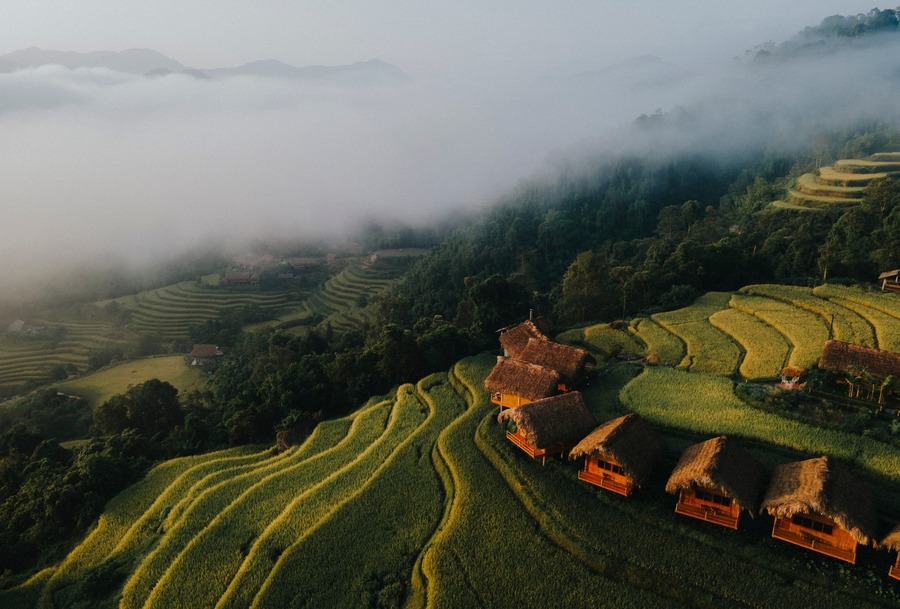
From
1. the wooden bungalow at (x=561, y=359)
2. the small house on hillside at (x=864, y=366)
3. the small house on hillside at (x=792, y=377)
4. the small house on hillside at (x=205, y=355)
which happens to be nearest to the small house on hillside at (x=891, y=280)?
the small house on hillside at (x=864, y=366)

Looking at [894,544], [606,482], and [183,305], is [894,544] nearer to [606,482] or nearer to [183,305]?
[606,482]

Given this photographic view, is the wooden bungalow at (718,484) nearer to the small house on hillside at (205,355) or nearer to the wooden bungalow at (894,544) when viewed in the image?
the wooden bungalow at (894,544)

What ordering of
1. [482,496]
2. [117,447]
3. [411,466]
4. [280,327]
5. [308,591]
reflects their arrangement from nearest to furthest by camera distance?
[308,591] → [482,496] → [411,466] → [117,447] → [280,327]

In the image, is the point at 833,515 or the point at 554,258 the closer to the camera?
the point at 833,515

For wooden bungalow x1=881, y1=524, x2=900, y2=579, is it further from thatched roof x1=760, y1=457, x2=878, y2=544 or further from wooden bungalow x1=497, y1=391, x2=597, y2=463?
wooden bungalow x1=497, y1=391, x2=597, y2=463

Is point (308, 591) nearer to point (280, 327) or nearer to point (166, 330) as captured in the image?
point (280, 327)

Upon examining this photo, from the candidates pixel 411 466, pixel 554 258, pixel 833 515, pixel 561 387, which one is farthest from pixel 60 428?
pixel 833 515

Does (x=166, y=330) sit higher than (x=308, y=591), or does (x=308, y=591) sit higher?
(x=308, y=591)
